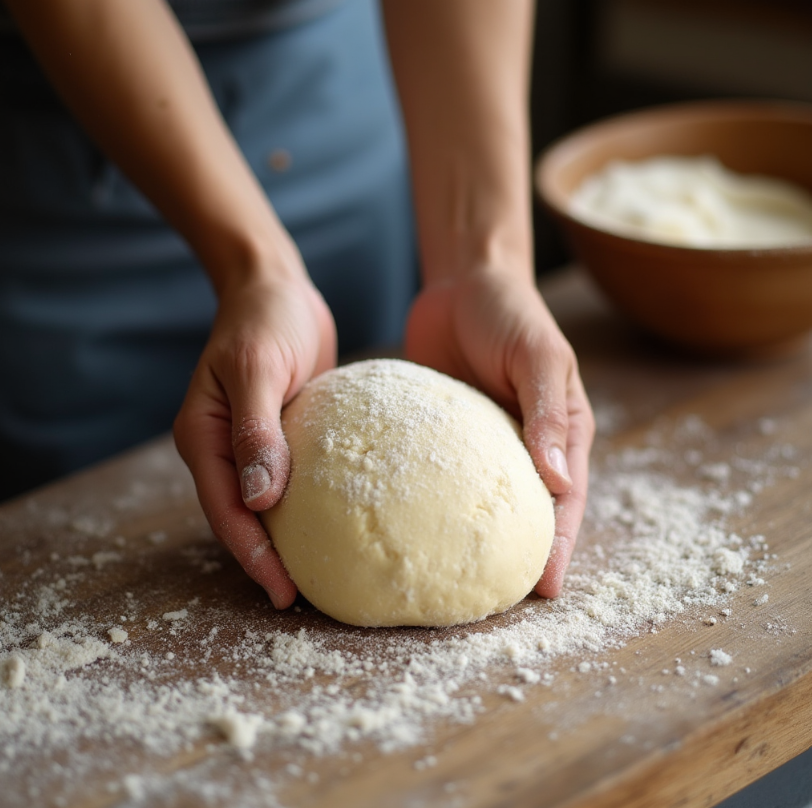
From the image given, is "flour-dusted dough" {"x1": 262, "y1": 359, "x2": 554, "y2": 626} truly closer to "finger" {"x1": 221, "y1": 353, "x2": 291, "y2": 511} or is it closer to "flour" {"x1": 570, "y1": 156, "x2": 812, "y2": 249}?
"finger" {"x1": 221, "y1": 353, "x2": 291, "y2": 511}

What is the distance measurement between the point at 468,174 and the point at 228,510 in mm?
740

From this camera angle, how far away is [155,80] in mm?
1327

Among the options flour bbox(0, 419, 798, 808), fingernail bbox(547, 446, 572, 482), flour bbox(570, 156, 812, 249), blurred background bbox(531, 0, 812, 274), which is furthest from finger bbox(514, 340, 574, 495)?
blurred background bbox(531, 0, 812, 274)

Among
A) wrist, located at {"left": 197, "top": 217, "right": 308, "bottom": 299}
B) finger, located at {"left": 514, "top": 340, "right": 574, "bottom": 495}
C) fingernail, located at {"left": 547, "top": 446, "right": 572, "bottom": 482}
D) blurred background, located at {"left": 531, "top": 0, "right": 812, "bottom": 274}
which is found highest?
wrist, located at {"left": 197, "top": 217, "right": 308, "bottom": 299}

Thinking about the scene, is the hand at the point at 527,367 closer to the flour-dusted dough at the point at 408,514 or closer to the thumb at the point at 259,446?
the flour-dusted dough at the point at 408,514

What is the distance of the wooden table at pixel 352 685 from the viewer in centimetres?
92

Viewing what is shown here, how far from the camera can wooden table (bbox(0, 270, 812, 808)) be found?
0.92 m

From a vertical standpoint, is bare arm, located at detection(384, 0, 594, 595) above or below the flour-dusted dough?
above

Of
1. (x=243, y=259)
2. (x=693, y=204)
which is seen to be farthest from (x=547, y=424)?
(x=693, y=204)

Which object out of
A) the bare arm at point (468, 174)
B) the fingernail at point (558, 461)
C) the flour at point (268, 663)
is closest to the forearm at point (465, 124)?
the bare arm at point (468, 174)

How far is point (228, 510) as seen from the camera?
117 cm

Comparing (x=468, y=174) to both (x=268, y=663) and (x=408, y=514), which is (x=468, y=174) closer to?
(x=408, y=514)

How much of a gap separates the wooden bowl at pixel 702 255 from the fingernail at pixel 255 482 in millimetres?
872

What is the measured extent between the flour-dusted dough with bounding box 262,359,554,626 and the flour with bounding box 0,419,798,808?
6 cm
